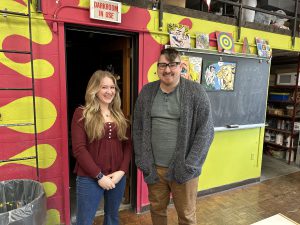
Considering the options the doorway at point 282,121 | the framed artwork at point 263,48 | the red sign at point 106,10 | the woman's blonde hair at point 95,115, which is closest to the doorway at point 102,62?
the red sign at point 106,10

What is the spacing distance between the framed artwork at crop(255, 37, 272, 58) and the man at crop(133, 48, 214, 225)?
6.51 feet

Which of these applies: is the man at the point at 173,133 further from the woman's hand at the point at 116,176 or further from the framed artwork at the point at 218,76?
the framed artwork at the point at 218,76

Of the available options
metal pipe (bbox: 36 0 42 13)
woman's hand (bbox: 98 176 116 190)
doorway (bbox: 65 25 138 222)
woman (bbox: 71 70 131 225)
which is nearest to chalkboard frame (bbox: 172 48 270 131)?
doorway (bbox: 65 25 138 222)

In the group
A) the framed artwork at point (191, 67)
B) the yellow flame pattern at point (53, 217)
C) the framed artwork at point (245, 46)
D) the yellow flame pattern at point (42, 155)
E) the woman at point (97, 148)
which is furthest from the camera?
the framed artwork at point (245, 46)

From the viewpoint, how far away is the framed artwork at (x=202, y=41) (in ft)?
9.07

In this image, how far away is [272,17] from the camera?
3590 millimetres

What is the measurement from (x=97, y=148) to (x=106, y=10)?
131 cm

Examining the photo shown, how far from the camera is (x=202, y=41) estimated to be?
279 centimetres

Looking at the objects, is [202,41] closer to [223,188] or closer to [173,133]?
[173,133]

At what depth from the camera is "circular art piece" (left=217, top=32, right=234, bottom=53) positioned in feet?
9.52

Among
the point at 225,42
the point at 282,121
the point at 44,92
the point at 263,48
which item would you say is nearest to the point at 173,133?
the point at 44,92

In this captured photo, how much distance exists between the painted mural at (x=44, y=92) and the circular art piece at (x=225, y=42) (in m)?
1.01

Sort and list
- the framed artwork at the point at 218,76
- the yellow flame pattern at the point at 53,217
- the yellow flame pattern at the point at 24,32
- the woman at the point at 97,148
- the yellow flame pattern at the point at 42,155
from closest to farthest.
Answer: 1. the woman at the point at 97,148
2. the yellow flame pattern at the point at 24,32
3. the yellow flame pattern at the point at 42,155
4. the yellow flame pattern at the point at 53,217
5. the framed artwork at the point at 218,76

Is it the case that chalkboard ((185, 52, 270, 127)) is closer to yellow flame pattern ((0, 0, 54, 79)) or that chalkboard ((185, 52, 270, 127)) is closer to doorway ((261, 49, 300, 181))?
doorway ((261, 49, 300, 181))
